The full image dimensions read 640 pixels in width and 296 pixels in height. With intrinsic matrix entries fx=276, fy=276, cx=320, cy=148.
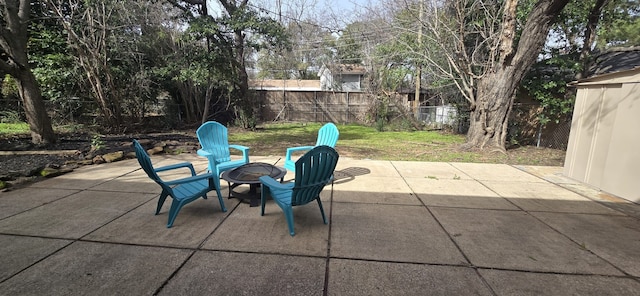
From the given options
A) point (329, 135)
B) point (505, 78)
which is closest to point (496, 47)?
point (505, 78)

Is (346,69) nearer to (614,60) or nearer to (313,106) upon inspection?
(313,106)

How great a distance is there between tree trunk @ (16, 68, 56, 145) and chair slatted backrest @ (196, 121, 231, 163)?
4.96 metres

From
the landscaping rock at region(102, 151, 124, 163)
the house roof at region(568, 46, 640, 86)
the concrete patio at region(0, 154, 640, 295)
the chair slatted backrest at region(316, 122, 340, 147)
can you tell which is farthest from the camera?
the house roof at region(568, 46, 640, 86)

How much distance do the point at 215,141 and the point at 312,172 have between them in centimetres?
266

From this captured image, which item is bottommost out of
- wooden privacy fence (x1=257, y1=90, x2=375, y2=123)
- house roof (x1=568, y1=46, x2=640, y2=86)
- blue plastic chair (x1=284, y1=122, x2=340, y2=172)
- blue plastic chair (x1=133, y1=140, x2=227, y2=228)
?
blue plastic chair (x1=133, y1=140, x2=227, y2=228)

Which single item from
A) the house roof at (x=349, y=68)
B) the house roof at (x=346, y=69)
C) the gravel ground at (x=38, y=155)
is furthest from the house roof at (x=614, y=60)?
the house roof at (x=349, y=68)

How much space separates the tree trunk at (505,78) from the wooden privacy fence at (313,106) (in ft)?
29.6

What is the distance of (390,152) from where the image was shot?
774 cm

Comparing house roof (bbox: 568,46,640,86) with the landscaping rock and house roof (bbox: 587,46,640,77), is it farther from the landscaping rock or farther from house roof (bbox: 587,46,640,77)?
the landscaping rock

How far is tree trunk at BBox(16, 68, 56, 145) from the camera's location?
6145mm

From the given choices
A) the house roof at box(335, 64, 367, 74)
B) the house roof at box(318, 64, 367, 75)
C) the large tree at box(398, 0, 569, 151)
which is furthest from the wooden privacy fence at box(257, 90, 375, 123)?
the large tree at box(398, 0, 569, 151)

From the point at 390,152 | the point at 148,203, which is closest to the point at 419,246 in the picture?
the point at 148,203

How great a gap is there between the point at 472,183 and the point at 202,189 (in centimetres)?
432

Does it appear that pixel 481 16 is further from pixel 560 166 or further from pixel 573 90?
pixel 560 166
